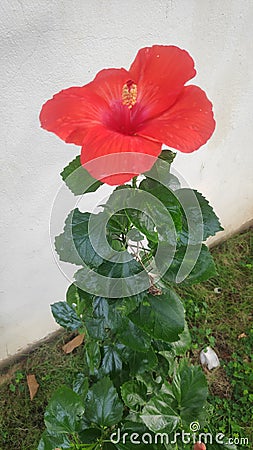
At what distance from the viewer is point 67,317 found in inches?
47.3

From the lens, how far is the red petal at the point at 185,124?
25.6 inches

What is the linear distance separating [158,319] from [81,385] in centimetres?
37

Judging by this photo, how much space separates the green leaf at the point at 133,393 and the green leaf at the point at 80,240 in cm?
37

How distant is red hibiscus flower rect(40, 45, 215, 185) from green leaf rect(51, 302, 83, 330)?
619mm

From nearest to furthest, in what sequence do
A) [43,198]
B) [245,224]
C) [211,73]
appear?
[43,198] < [211,73] < [245,224]

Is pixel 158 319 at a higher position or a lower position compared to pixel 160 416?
higher

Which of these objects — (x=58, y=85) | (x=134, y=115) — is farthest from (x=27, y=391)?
(x=134, y=115)

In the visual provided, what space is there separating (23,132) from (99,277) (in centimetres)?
48

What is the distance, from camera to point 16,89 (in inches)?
43.1

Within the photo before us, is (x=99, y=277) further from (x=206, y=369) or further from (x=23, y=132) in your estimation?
(x=206, y=369)

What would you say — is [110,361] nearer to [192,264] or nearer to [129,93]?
[192,264]

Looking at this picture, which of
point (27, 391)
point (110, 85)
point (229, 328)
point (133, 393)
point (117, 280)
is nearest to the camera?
point (110, 85)

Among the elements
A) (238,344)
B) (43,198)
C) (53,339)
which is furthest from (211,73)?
(53,339)

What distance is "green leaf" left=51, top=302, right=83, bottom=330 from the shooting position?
3.92 feet
